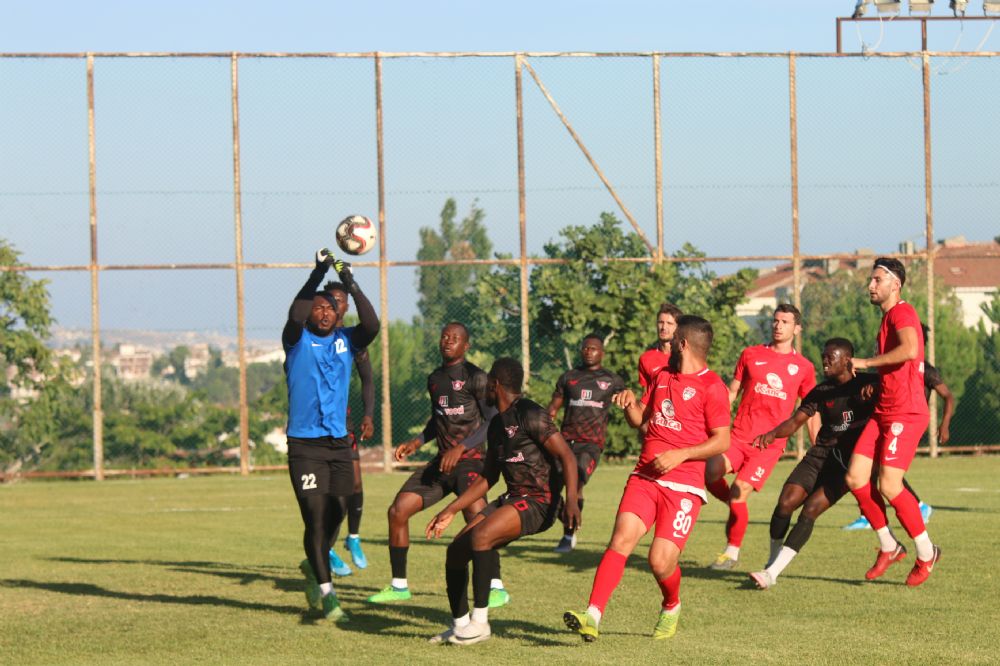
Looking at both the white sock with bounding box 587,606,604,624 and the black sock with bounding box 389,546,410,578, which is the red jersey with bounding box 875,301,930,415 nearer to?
the white sock with bounding box 587,606,604,624

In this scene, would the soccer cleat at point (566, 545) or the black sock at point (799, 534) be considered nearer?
the black sock at point (799, 534)

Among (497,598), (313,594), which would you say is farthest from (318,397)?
(497,598)

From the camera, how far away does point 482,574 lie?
9.32m

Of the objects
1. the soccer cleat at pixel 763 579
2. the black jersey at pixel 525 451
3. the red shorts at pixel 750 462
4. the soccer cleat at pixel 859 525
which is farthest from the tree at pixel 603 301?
the black jersey at pixel 525 451

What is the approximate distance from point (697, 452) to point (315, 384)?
3.32 meters

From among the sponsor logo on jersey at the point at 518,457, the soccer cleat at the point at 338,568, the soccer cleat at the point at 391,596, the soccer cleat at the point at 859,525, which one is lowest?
the soccer cleat at the point at 859,525

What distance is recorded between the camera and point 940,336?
52312mm

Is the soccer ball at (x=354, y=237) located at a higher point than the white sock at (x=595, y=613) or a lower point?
higher

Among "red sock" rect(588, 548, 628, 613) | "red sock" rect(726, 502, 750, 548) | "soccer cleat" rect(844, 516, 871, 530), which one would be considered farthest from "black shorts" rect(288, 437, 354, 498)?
"soccer cleat" rect(844, 516, 871, 530)

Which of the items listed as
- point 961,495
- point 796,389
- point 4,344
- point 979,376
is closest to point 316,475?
point 796,389

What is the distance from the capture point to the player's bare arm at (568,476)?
9.31m

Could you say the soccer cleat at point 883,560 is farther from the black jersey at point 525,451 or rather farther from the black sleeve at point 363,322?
the black sleeve at point 363,322

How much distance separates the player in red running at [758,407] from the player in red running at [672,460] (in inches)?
144

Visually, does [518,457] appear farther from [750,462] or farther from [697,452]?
[750,462]
